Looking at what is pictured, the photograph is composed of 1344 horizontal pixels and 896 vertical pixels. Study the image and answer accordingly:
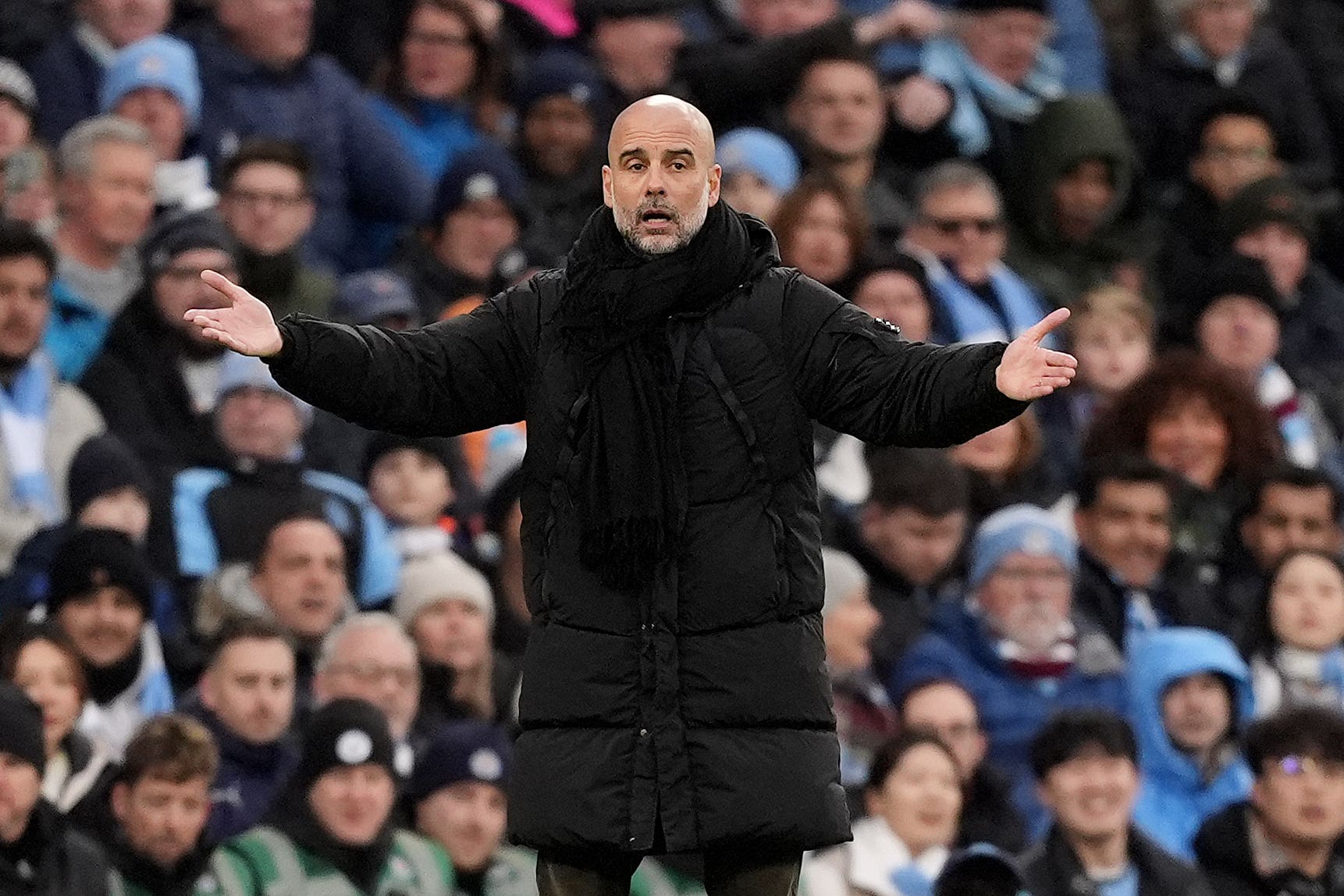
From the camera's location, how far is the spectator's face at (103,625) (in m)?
9.12

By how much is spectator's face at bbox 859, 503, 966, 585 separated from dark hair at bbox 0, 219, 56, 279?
8.89ft

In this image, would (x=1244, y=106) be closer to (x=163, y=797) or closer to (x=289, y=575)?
(x=289, y=575)

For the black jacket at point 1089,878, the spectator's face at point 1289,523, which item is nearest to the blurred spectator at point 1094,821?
the black jacket at point 1089,878

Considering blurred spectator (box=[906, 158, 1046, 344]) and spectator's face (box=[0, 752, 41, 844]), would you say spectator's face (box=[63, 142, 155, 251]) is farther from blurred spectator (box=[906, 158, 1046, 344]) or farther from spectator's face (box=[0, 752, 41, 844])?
blurred spectator (box=[906, 158, 1046, 344])

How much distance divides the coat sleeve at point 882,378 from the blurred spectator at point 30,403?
400cm

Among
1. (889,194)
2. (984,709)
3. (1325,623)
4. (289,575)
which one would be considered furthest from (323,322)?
(889,194)

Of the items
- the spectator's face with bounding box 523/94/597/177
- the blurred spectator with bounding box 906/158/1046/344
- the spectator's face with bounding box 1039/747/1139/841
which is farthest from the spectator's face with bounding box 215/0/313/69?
the spectator's face with bounding box 1039/747/1139/841

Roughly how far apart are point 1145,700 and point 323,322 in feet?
16.3

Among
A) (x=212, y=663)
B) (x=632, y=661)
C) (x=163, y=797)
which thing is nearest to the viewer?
(x=632, y=661)

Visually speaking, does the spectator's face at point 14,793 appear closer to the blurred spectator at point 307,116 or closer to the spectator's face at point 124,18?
the blurred spectator at point 307,116

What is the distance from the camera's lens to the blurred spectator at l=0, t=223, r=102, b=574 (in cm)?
963

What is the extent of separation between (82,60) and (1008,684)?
377 centimetres

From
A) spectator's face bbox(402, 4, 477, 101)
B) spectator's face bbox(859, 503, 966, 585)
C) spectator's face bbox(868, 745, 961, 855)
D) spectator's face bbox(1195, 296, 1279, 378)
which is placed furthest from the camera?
spectator's face bbox(1195, 296, 1279, 378)

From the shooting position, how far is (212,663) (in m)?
9.22
